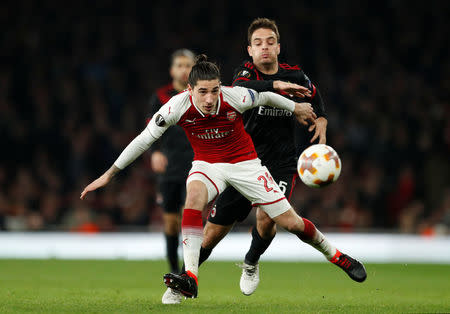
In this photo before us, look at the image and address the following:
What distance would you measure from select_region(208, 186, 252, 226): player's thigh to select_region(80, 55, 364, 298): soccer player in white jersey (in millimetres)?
370

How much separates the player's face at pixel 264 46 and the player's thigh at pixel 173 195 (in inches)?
77.5

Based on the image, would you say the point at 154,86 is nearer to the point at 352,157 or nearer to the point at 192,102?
the point at 352,157

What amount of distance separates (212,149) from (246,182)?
0.37m

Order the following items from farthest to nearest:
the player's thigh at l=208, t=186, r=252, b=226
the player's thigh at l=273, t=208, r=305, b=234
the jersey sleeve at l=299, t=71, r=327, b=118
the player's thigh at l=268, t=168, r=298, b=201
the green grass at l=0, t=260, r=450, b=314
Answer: the jersey sleeve at l=299, t=71, r=327, b=118, the player's thigh at l=268, t=168, r=298, b=201, the player's thigh at l=208, t=186, r=252, b=226, the player's thigh at l=273, t=208, r=305, b=234, the green grass at l=0, t=260, r=450, b=314

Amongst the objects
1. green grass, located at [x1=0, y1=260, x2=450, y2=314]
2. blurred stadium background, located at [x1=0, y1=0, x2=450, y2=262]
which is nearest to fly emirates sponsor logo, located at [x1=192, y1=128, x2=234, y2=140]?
green grass, located at [x1=0, y1=260, x2=450, y2=314]

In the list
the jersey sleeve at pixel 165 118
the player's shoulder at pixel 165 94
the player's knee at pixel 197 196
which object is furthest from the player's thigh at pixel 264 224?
the player's shoulder at pixel 165 94

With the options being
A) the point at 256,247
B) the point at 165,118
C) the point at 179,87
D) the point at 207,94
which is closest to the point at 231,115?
the point at 207,94

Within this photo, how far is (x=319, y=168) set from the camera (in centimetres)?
571

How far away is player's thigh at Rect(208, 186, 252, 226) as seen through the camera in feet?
20.0

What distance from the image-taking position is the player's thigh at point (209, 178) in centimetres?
563

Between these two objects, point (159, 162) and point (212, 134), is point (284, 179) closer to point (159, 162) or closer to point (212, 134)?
point (212, 134)

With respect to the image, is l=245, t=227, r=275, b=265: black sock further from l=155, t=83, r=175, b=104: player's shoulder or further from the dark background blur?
the dark background blur

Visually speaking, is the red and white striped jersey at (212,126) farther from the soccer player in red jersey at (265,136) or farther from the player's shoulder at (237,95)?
the soccer player in red jersey at (265,136)

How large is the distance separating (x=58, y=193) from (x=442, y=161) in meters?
7.05
